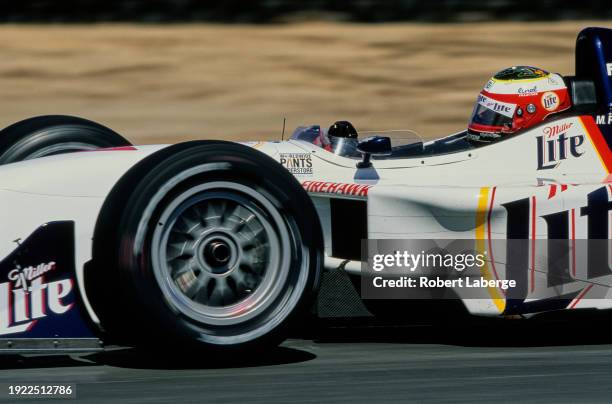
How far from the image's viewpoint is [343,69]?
42.9 ft

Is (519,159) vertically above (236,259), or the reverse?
(519,159)

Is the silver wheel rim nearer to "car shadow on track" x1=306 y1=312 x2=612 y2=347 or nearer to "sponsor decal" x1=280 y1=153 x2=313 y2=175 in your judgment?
"car shadow on track" x1=306 y1=312 x2=612 y2=347

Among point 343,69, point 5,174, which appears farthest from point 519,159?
point 343,69

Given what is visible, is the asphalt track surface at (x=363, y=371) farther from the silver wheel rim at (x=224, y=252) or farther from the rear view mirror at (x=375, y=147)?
the rear view mirror at (x=375, y=147)

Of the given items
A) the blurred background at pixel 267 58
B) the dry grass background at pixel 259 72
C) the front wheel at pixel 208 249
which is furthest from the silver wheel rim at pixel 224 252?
the blurred background at pixel 267 58

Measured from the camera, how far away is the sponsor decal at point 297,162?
5.73 m

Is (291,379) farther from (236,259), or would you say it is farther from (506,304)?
(506,304)

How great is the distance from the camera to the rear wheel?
6654 millimetres

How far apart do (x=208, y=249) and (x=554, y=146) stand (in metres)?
1.93

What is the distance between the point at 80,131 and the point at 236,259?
236cm

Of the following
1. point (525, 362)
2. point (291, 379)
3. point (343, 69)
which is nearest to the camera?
point (291, 379)

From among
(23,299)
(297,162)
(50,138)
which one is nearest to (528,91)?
(297,162)

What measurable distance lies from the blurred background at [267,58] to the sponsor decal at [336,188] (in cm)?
622

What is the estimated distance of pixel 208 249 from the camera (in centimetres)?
477
